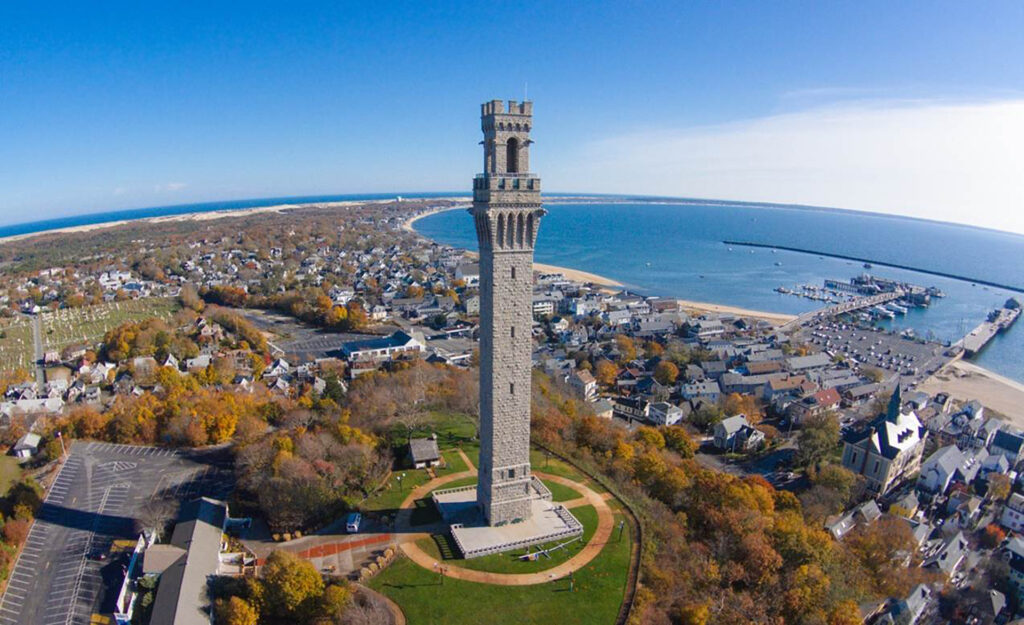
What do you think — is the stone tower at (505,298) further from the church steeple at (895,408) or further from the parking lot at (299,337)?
the parking lot at (299,337)

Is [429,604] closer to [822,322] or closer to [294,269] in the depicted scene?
[822,322]

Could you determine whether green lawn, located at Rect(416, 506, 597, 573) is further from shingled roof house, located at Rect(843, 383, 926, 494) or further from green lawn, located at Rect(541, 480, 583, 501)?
shingled roof house, located at Rect(843, 383, 926, 494)

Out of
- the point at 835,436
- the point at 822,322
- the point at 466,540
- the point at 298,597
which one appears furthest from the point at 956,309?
the point at 298,597

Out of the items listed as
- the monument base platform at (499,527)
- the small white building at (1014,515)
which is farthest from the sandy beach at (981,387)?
the monument base platform at (499,527)

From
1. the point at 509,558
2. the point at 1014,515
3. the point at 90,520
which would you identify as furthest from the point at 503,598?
the point at 1014,515

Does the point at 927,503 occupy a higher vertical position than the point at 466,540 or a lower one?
lower

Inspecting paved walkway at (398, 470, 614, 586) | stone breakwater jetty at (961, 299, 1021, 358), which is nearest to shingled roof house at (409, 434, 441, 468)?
paved walkway at (398, 470, 614, 586)
